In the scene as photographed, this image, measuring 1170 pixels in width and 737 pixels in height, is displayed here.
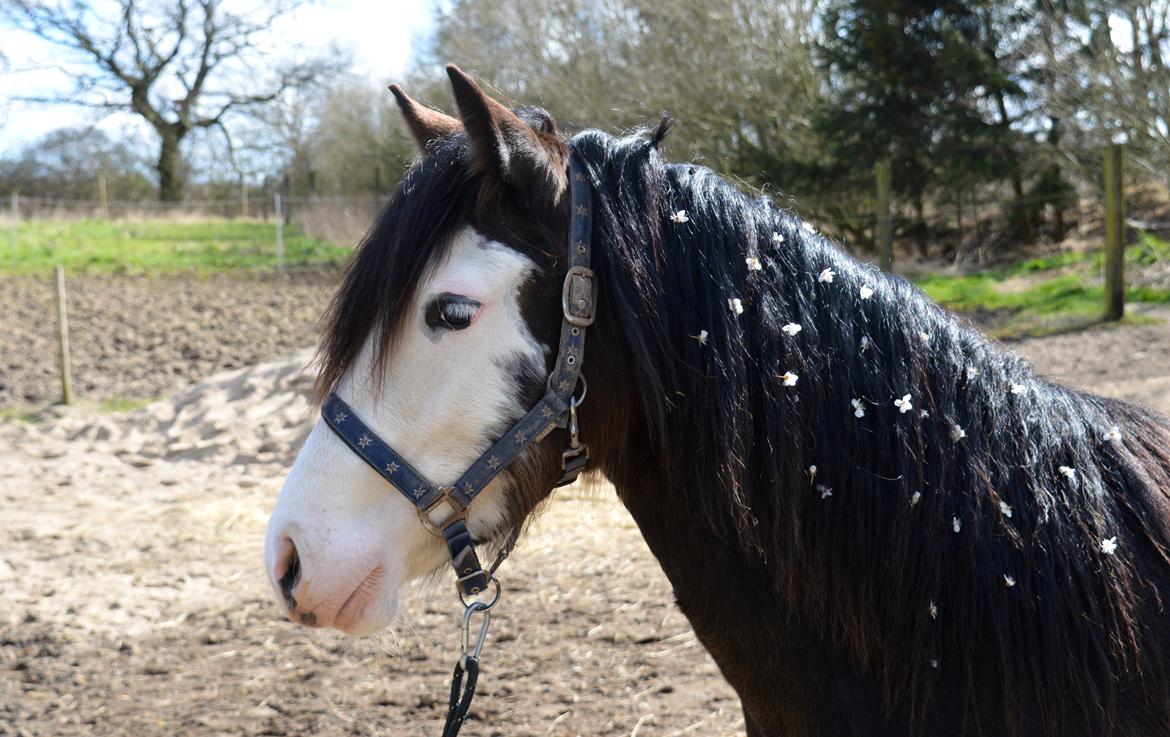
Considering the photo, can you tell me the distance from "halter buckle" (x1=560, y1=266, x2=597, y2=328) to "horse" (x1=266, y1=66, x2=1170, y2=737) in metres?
0.03

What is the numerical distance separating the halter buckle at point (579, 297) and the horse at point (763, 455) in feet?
0.09

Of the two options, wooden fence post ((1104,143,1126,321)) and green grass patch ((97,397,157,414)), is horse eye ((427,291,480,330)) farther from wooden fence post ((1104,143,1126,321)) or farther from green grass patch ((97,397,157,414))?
wooden fence post ((1104,143,1126,321))

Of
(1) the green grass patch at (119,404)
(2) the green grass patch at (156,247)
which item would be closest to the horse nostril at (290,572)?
(1) the green grass patch at (119,404)

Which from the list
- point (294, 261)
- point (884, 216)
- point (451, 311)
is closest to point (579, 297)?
point (451, 311)

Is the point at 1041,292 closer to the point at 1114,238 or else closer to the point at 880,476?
the point at 1114,238

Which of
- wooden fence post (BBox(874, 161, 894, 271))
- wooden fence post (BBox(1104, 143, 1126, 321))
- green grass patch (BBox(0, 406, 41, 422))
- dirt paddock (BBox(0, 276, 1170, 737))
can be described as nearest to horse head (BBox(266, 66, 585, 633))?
dirt paddock (BBox(0, 276, 1170, 737))

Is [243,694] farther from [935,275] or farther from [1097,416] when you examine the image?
[935,275]

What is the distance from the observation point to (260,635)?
13.1 ft

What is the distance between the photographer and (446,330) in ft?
4.75

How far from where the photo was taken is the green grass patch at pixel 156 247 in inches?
679

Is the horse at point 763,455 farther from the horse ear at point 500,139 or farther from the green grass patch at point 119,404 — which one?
the green grass patch at point 119,404

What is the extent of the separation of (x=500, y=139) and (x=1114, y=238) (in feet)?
29.6

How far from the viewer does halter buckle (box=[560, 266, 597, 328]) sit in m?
1.44

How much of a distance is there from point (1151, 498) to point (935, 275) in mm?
12513
